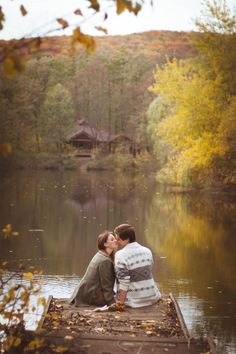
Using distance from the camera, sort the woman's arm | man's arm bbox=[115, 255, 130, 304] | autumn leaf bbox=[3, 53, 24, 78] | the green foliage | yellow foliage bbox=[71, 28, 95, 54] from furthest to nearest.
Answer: the green foliage, the woman's arm, man's arm bbox=[115, 255, 130, 304], yellow foliage bbox=[71, 28, 95, 54], autumn leaf bbox=[3, 53, 24, 78]

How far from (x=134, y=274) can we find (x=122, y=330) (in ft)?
4.31

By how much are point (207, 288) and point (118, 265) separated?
4079 mm

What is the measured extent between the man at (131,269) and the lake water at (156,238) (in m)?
1.13

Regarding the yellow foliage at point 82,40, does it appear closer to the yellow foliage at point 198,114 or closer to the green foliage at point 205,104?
the green foliage at point 205,104

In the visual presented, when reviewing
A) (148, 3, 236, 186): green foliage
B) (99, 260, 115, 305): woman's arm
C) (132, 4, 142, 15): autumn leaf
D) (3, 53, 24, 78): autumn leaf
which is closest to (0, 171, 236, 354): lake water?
(99, 260, 115, 305): woman's arm

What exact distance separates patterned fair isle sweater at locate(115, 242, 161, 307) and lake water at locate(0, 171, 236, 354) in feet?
3.52

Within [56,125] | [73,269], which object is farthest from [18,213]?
[56,125]

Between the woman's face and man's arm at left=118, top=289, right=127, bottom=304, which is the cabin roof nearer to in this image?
the woman's face

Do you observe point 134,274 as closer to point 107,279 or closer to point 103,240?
point 107,279

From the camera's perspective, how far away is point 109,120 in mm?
72062

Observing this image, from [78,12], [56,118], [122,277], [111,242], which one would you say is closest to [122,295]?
[122,277]

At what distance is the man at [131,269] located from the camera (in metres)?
7.45

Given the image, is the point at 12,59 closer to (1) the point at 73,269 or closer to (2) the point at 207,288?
(2) the point at 207,288

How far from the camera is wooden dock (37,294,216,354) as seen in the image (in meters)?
5.48
